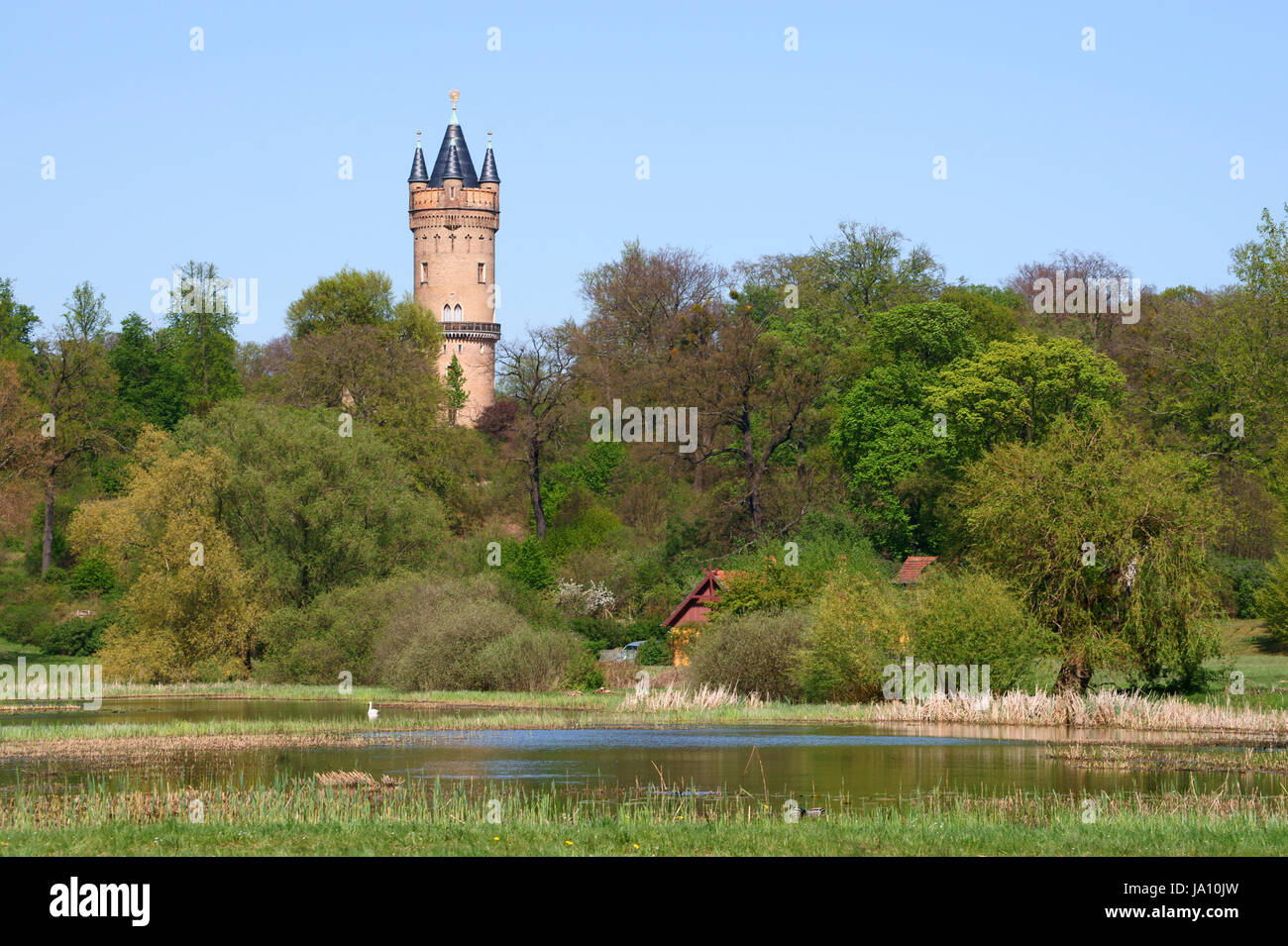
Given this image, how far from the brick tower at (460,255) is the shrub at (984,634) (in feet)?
226

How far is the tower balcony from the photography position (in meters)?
106

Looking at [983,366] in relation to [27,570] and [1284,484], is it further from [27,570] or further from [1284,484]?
[27,570]

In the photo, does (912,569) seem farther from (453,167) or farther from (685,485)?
(453,167)

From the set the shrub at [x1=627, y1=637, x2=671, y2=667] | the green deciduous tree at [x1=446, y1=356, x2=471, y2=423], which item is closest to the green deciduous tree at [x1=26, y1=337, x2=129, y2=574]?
the green deciduous tree at [x1=446, y1=356, x2=471, y2=423]

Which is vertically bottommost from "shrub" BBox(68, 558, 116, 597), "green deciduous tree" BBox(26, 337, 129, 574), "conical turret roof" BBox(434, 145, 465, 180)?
"shrub" BBox(68, 558, 116, 597)

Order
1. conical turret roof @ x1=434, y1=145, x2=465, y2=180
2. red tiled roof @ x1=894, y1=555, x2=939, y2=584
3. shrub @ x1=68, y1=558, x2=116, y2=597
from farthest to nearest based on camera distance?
conical turret roof @ x1=434, y1=145, x2=465, y2=180
shrub @ x1=68, y1=558, x2=116, y2=597
red tiled roof @ x1=894, y1=555, x2=939, y2=584

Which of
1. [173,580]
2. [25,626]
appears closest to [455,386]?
[25,626]

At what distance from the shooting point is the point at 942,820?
19297mm

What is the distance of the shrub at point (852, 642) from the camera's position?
133 feet

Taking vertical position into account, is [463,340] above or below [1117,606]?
above

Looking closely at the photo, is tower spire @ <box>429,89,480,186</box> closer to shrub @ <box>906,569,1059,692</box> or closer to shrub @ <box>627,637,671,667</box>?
shrub @ <box>627,637,671,667</box>

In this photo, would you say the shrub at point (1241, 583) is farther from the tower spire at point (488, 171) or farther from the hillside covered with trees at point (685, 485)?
the tower spire at point (488, 171)
